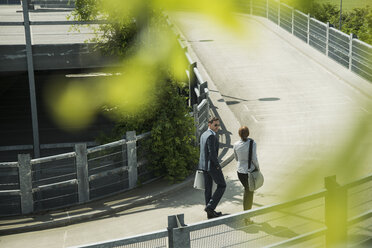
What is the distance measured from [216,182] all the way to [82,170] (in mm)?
2584

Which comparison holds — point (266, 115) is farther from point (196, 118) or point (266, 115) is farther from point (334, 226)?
point (334, 226)

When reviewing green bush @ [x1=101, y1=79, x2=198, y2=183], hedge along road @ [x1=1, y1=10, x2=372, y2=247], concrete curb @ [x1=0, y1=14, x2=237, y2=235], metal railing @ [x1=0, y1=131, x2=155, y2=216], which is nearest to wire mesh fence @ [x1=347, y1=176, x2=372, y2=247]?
hedge along road @ [x1=1, y1=10, x2=372, y2=247]

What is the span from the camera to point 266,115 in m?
14.3

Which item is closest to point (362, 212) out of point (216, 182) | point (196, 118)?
point (216, 182)

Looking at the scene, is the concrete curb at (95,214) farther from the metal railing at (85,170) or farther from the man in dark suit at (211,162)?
the man in dark suit at (211,162)

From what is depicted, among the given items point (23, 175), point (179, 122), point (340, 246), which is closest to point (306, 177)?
point (340, 246)

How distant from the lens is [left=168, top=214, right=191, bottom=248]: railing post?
4184mm

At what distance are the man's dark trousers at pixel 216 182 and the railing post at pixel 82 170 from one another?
228 cm

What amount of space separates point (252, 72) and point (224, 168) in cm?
688

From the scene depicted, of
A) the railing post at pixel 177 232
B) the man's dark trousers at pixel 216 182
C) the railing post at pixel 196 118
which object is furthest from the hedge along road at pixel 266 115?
the railing post at pixel 196 118

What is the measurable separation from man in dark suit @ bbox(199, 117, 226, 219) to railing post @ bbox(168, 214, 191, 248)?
11.5 feet

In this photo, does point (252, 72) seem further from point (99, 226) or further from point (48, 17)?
point (99, 226)

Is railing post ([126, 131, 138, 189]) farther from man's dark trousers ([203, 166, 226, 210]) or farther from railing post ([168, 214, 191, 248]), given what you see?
railing post ([168, 214, 191, 248])

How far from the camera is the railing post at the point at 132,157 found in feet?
32.3
